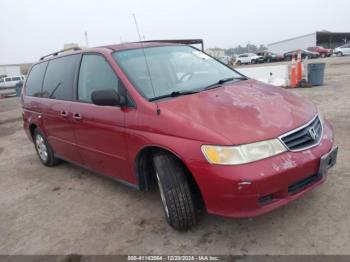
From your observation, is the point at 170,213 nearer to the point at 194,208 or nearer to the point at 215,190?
the point at 194,208

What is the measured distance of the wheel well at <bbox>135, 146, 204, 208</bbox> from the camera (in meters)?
2.97

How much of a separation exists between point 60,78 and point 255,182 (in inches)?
129

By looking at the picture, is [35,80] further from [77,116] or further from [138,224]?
[138,224]

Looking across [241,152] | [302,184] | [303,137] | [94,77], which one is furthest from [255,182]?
[94,77]

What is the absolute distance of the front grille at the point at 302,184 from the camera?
273cm

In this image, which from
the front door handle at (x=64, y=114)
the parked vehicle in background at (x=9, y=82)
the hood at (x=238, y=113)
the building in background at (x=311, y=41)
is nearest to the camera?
the hood at (x=238, y=113)

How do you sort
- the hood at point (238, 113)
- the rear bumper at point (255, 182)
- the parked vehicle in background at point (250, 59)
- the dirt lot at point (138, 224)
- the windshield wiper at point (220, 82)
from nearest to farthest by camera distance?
the rear bumper at point (255, 182)
the hood at point (238, 113)
the dirt lot at point (138, 224)
the windshield wiper at point (220, 82)
the parked vehicle in background at point (250, 59)

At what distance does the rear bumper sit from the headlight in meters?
0.04

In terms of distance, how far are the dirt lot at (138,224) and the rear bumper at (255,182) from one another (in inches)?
15.6

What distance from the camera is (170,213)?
2.97m

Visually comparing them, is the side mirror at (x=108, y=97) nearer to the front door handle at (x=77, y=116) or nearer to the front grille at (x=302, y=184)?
the front door handle at (x=77, y=116)

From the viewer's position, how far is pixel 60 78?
15.2 feet

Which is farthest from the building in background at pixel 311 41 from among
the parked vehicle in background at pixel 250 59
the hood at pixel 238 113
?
the hood at pixel 238 113

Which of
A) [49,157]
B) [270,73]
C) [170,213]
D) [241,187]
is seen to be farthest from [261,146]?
[270,73]
